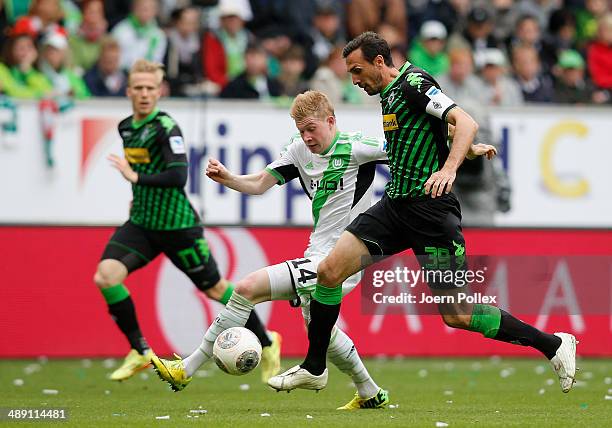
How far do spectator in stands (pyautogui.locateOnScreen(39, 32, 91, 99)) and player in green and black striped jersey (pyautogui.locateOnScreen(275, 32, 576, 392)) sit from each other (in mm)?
7803

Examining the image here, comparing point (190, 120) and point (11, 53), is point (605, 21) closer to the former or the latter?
point (190, 120)

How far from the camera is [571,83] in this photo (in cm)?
1736

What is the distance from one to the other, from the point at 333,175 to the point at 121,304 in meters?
2.98

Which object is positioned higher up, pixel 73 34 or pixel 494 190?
pixel 73 34

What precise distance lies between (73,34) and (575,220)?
716cm

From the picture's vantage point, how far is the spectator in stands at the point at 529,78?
17.4 meters

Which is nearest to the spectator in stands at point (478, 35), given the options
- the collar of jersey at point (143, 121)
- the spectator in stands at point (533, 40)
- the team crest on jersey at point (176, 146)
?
the spectator in stands at point (533, 40)

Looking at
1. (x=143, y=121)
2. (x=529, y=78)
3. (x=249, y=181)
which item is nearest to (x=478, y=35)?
(x=529, y=78)

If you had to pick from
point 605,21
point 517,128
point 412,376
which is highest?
point 605,21

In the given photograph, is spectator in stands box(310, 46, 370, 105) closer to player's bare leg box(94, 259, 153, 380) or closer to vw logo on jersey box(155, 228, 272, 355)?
vw logo on jersey box(155, 228, 272, 355)

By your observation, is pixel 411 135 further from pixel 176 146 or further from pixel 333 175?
pixel 176 146

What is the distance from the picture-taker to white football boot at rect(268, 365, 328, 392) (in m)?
8.38

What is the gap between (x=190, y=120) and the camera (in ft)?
50.4

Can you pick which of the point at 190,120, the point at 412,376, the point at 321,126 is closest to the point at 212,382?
the point at 412,376
